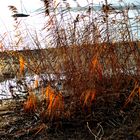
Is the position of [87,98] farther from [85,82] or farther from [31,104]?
[31,104]

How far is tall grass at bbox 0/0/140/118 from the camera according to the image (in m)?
3.07

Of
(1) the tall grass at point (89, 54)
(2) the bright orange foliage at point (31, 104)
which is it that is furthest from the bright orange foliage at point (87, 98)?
(2) the bright orange foliage at point (31, 104)

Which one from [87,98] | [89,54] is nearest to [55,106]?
[87,98]

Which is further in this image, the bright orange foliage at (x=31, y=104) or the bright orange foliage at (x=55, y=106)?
the bright orange foliage at (x=31, y=104)

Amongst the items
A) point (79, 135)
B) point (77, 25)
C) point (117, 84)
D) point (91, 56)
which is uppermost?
point (77, 25)

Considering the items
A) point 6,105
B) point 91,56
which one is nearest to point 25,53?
point 6,105

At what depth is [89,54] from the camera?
3.15m

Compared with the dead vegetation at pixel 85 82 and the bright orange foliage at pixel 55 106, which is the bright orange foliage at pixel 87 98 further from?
the bright orange foliage at pixel 55 106

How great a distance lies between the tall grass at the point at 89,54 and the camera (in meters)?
3.07

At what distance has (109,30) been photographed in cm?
335

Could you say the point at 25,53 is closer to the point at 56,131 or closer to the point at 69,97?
the point at 69,97

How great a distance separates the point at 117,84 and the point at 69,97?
1.06 ft

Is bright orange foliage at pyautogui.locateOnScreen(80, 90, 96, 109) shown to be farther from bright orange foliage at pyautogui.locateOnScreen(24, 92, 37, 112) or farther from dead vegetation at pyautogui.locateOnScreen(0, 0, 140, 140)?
bright orange foliage at pyautogui.locateOnScreen(24, 92, 37, 112)

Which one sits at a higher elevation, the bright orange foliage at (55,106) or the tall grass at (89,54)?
the tall grass at (89,54)
